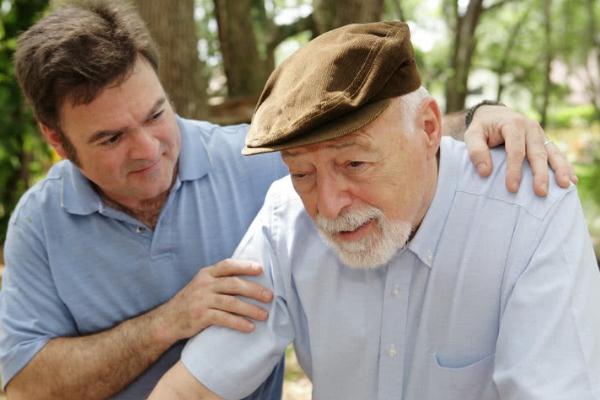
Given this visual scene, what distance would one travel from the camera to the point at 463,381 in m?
1.78

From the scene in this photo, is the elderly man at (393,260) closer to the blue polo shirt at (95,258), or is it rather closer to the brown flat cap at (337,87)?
the brown flat cap at (337,87)

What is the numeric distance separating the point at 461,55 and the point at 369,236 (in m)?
9.19

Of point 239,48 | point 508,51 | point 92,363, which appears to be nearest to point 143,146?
point 92,363

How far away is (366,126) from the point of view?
1.62 m

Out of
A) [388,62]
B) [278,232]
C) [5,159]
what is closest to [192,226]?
[278,232]

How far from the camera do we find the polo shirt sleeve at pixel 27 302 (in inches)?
87.7

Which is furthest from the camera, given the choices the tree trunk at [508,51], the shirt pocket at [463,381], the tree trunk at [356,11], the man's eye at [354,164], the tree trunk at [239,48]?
the tree trunk at [508,51]

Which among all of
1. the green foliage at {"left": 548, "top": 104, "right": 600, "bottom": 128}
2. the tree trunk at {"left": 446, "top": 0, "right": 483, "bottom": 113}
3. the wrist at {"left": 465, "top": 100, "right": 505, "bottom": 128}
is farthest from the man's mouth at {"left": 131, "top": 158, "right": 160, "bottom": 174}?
the green foliage at {"left": 548, "top": 104, "right": 600, "bottom": 128}

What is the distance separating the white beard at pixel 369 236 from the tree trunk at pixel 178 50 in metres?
2.39

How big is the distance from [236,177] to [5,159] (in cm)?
652

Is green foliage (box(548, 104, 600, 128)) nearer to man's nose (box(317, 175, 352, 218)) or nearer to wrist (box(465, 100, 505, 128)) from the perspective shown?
wrist (box(465, 100, 505, 128))

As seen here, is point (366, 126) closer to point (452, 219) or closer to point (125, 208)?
point (452, 219)

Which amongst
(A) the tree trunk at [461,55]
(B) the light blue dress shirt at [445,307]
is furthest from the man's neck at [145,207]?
(A) the tree trunk at [461,55]

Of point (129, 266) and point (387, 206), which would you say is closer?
point (387, 206)
